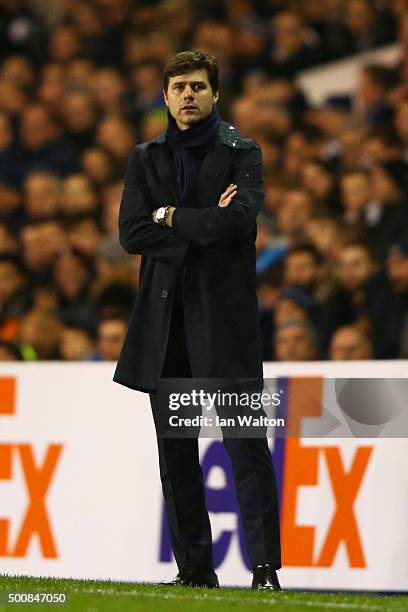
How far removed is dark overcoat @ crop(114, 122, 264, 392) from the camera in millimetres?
5238

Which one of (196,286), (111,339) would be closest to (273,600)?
(196,286)

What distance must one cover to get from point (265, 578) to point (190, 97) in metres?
1.73

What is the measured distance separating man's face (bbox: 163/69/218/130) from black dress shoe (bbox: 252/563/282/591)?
1606 mm

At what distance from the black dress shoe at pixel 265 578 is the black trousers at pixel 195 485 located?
2cm

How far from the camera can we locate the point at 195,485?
5.40m

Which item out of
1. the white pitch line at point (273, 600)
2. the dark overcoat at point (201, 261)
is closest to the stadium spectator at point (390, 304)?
the dark overcoat at point (201, 261)

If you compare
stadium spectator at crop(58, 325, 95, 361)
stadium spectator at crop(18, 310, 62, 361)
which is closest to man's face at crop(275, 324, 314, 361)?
stadium spectator at crop(58, 325, 95, 361)

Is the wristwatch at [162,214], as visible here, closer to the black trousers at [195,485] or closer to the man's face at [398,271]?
the black trousers at [195,485]

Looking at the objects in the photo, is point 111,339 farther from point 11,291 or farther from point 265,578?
point 265,578

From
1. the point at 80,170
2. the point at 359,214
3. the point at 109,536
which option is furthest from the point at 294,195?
the point at 109,536

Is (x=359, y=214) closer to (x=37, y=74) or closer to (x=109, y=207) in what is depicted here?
(x=109, y=207)

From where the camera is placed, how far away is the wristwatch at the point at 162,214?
5344mm

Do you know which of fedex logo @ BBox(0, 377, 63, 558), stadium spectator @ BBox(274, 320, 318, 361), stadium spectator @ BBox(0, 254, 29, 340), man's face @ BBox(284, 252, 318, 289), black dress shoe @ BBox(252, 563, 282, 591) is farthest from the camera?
stadium spectator @ BBox(0, 254, 29, 340)

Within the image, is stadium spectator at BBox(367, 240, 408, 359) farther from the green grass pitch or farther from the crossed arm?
the green grass pitch
